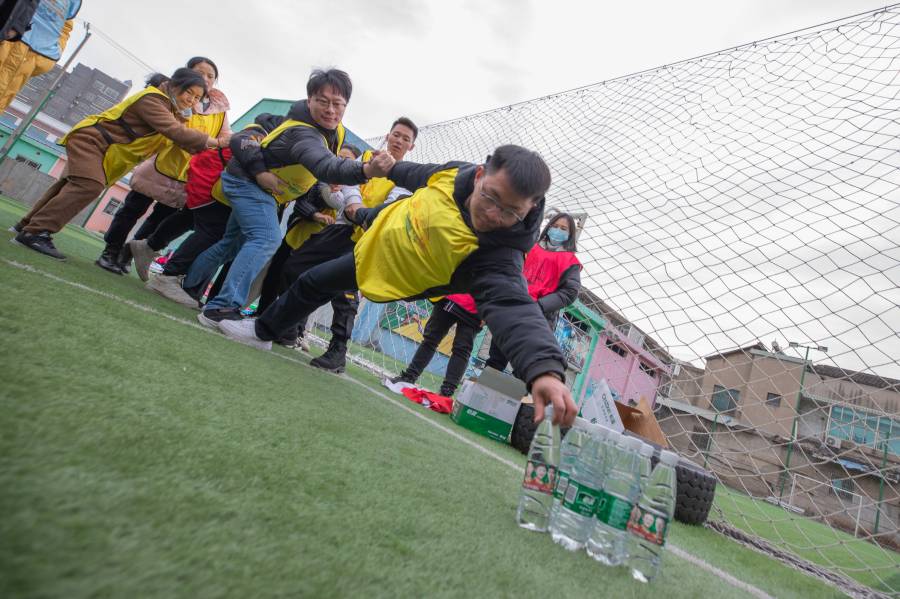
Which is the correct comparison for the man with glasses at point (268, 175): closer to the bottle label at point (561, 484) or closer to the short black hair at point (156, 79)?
the short black hair at point (156, 79)

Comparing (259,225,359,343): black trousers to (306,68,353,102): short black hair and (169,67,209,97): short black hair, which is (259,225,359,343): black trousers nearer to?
(306,68,353,102): short black hair

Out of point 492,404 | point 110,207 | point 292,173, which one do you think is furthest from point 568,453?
point 110,207

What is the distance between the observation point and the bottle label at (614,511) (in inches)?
51.6

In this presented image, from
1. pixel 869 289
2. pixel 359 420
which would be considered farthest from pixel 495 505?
pixel 869 289

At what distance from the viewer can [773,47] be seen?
4.76 meters

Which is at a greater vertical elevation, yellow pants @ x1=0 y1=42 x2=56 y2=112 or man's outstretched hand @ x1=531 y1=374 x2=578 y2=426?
yellow pants @ x1=0 y1=42 x2=56 y2=112

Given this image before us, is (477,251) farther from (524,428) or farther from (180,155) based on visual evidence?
(180,155)

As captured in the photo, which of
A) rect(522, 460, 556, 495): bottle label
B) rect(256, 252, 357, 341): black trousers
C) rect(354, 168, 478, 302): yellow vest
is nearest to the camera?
rect(522, 460, 556, 495): bottle label

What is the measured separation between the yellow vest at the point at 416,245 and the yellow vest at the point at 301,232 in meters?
1.28

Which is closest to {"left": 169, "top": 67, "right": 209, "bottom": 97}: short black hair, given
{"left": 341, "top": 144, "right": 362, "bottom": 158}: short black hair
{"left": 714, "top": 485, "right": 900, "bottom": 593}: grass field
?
{"left": 341, "top": 144, "right": 362, "bottom": 158}: short black hair

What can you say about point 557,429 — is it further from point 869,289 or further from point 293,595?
point 869,289

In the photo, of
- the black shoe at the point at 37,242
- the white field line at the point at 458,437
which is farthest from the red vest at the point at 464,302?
the black shoe at the point at 37,242

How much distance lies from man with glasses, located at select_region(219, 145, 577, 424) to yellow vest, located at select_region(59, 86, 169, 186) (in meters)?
1.88

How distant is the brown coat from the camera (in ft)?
9.41
